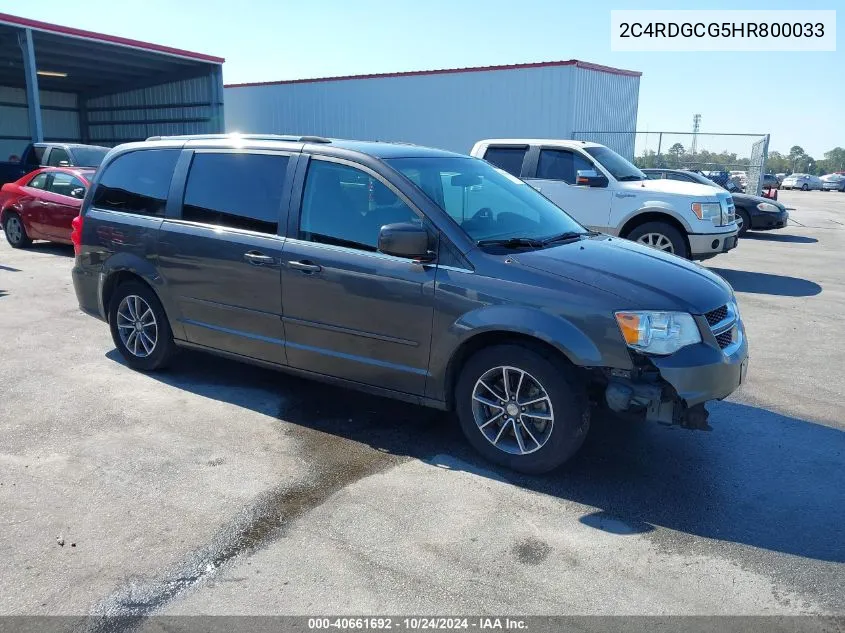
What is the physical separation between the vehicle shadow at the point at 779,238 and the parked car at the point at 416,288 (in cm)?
1334

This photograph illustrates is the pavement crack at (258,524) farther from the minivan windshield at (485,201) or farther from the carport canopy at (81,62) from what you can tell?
the carport canopy at (81,62)

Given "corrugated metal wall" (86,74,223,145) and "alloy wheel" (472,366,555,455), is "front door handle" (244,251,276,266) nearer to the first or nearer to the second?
"alloy wheel" (472,366,555,455)

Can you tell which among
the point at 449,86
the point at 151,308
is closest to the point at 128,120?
the point at 449,86

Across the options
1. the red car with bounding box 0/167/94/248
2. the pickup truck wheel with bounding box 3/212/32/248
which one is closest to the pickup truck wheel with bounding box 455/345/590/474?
the red car with bounding box 0/167/94/248

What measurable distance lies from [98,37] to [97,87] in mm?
9980

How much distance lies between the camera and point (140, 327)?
225 inches

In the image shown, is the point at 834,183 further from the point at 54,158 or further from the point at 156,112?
the point at 54,158

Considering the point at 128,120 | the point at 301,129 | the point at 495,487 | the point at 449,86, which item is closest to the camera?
the point at 495,487

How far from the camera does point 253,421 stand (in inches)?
189

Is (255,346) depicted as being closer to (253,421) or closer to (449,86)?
(253,421)

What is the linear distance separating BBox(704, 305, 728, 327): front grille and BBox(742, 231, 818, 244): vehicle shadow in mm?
13741

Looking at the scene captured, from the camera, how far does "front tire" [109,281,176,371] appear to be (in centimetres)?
556

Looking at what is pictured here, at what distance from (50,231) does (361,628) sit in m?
11.0

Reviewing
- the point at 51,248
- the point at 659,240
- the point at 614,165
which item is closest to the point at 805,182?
the point at 614,165
